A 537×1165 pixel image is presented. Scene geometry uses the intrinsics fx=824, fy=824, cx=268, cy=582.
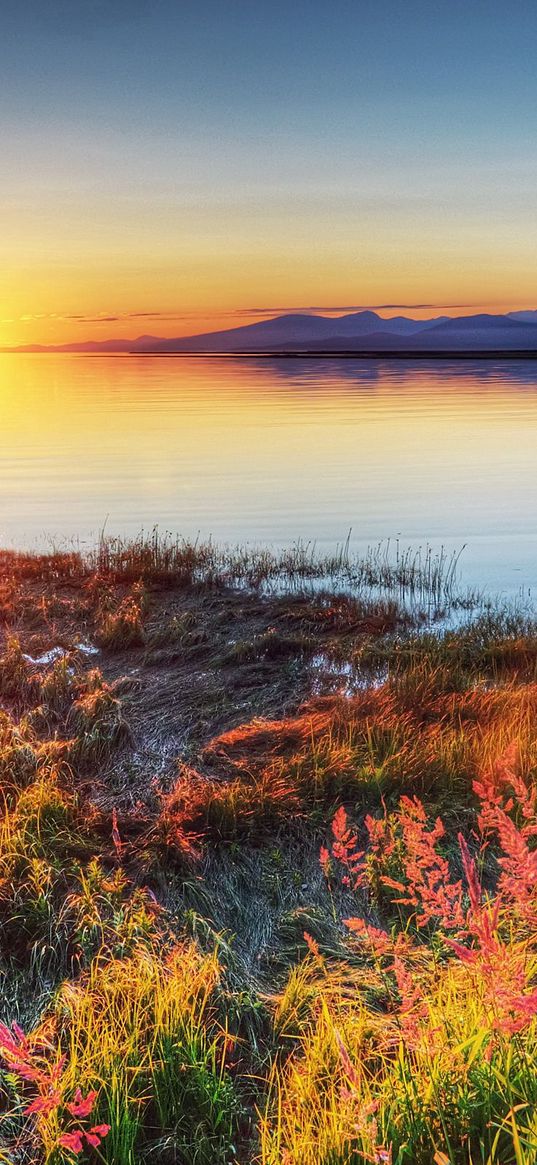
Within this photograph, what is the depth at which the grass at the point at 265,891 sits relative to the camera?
2748 millimetres

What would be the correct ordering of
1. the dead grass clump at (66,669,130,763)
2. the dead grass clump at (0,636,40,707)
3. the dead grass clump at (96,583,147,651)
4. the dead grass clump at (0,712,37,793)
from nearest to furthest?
the dead grass clump at (0,712,37,793) < the dead grass clump at (66,669,130,763) < the dead grass clump at (0,636,40,707) < the dead grass clump at (96,583,147,651)

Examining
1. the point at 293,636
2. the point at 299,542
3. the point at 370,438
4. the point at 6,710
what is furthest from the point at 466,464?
the point at 6,710

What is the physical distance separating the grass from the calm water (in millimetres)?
7603

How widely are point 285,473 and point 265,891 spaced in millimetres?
25045

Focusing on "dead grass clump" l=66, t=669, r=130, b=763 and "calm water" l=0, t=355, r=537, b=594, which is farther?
"calm water" l=0, t=355, r=537, b=594

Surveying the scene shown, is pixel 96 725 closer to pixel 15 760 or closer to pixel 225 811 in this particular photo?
pixel 15 760

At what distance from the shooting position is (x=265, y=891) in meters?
4.99

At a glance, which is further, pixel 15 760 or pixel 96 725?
pixel 96 725

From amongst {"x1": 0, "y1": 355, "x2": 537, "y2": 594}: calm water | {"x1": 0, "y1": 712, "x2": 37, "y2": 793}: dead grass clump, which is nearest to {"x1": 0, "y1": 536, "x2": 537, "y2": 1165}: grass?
{"x1": 0, "y1": 712, "x2": 37, "y2": 793}: dead grass clump

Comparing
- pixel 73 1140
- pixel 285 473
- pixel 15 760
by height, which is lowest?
pixel 285 473

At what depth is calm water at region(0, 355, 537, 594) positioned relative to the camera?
64.8 ft

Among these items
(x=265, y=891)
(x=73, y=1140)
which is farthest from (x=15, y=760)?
(x=73, y=1140)

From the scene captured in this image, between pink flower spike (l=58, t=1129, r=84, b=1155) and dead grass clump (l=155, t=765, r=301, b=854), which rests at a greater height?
pink flower spike (l=58, t=1129, r=84, b=1155)

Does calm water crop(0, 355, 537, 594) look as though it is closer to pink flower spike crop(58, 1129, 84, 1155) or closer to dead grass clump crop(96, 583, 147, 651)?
dead grass clump crop(96, 583, 147, 651)
